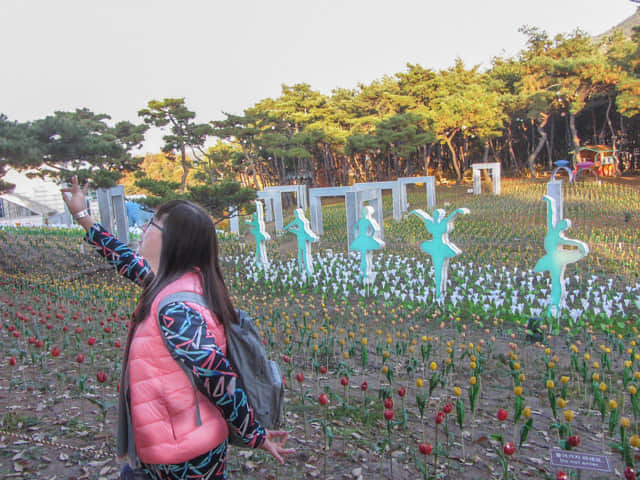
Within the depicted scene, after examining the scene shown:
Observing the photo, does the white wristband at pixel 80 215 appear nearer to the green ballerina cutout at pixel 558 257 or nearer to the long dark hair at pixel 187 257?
the long dark hair at pixel 187 257

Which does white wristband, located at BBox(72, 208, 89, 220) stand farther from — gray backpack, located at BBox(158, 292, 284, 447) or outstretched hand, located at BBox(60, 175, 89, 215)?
gray backpack, located at BBox(158, 292, 284, 447)

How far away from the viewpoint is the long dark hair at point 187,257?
69.9 inches

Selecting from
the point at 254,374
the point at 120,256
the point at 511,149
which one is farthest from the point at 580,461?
the point at 511,149

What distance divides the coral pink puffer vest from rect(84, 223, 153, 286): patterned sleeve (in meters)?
0.66

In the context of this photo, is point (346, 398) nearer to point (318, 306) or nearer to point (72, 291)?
point (318, 306)

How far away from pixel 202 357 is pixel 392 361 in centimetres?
388

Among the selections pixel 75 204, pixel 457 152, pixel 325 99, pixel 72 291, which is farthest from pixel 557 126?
pixel 75 204

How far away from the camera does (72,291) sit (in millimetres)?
8508

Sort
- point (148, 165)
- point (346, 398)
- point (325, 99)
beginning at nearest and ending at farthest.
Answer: point (346, 398) < point (325, 99) < point (148, 165)

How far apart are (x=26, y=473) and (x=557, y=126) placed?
38.0 m

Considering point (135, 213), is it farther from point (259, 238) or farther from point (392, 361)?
point (392, 361)

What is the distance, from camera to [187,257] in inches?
70.5

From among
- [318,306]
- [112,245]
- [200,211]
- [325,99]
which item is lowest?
[318,306]

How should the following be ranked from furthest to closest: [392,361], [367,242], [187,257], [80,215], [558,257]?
[367,242], [558,257], [392,361], [80,215], [187,257]
